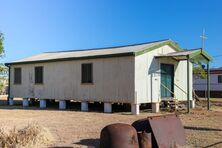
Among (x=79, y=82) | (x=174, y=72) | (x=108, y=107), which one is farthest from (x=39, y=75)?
(x=174, y=72)

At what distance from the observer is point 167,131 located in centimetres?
810

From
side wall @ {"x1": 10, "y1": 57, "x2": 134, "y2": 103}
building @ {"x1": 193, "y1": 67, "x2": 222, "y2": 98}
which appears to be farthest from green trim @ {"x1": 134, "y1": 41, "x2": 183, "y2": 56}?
building @ {"x1": 193, "y1": 67, "x2": 222, "y2": 98}

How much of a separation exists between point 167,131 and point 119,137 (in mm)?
1503

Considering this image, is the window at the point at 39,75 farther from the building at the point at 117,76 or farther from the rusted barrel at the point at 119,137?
the rusted barrel at the point at 119,137

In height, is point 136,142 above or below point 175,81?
below

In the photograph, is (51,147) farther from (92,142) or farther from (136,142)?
(136,142)

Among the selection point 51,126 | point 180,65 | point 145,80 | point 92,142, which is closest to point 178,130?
point 92,142

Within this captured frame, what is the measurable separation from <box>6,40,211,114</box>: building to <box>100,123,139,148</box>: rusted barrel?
9.01 meters

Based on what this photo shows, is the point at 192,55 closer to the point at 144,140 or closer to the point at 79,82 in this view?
the point at 79,82

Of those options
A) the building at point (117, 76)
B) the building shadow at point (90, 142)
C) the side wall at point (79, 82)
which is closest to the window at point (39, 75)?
the building at point (117, 76)

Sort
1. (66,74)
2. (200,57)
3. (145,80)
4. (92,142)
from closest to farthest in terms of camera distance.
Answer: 1. (92,142)
2. (145,80)
3. (200,57)
4. (66,74)

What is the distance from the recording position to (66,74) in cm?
1956

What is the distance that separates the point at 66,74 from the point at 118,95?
397 cm

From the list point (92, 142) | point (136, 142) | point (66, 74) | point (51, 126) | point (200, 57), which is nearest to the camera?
point (136, 142)
